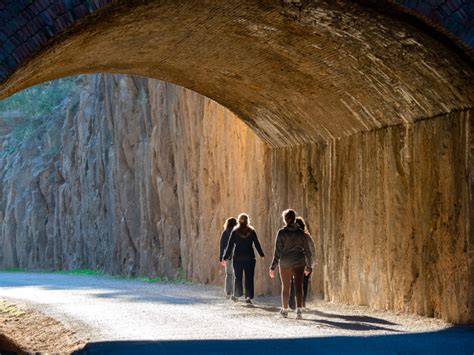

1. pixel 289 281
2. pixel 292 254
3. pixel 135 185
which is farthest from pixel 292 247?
pixel 135 185

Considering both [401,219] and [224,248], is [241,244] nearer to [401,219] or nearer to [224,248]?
[224,248]

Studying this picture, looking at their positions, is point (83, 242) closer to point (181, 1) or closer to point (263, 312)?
point (263, 312)

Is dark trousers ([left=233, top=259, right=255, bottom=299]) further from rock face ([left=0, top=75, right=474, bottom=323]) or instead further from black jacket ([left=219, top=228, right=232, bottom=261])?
rock face ([left=0, top=75, right=474, bottom=323])

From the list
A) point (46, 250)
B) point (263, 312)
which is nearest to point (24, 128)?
point (46, 250)

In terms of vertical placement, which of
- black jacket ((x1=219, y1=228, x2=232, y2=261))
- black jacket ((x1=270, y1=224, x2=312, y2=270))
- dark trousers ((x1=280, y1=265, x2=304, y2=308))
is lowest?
dark trousers ((x1=280, y1=265, x2=304, y2=308))

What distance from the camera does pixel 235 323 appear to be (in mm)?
14859

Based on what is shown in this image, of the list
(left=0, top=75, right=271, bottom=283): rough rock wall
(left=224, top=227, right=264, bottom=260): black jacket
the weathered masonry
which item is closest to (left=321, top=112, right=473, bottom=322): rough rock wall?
the weathered masonry

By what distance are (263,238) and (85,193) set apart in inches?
887

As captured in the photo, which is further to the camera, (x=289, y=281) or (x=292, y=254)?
(x=289, y=281)

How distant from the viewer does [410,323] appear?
1485 cm

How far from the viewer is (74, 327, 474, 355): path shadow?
11188 mm

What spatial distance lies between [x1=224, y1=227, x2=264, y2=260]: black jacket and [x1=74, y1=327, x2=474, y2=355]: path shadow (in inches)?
257

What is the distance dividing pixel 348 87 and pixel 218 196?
12.4 m

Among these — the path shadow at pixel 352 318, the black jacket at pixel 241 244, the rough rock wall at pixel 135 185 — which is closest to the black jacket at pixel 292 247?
the path shadow at pixel 352 318
